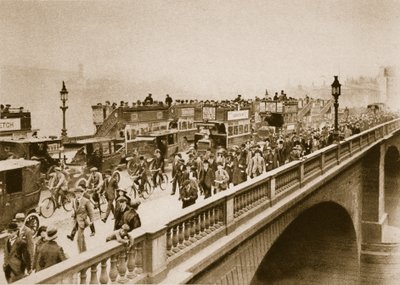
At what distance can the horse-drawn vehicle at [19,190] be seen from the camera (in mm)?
8770

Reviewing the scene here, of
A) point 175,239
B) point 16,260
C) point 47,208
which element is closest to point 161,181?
point 47,208

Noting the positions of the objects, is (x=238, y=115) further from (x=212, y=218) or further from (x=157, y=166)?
(x=212, y=218)

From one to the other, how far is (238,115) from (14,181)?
12.4 metres

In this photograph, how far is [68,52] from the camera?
905cm

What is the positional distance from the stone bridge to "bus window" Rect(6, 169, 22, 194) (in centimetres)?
304

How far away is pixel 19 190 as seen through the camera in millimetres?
9203

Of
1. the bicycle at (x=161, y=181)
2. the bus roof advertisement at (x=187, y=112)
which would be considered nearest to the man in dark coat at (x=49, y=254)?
the bicycle at (x=161, y=181)

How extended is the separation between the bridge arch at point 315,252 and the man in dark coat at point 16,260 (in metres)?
12.2

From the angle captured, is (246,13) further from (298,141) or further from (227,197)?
(298,141)

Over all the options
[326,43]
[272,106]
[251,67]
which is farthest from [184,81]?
[272,106]

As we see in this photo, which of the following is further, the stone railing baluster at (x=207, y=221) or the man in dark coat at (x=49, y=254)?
the stone railing baluster at (x=207, y=221)

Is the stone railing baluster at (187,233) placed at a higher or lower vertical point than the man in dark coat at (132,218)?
lower

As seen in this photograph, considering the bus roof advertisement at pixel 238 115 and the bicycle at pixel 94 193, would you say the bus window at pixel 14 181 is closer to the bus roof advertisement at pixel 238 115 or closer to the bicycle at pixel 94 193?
the bicycle at pixel 94 193

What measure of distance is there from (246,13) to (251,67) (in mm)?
3480
